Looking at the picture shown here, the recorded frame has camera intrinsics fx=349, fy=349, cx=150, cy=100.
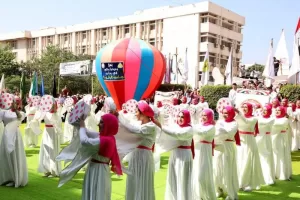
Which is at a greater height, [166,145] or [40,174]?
[166,145]

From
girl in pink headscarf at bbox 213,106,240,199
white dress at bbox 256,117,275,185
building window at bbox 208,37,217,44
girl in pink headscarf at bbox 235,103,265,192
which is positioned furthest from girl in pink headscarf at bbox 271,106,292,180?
building window at bbox 208,37,217,44

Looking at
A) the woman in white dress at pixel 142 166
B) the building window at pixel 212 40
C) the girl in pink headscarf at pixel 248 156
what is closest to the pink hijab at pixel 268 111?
the girl in pink headscarf at pixel 248 156

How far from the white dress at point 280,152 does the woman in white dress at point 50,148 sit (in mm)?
5117

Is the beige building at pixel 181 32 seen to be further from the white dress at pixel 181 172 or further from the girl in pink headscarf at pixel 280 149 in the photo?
the white dress at pixel 181 172

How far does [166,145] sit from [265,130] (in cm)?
339

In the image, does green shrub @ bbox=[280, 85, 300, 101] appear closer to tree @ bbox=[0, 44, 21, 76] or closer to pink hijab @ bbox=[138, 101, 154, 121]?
pink hijab @ bbox=[138, 101, 154, 121]

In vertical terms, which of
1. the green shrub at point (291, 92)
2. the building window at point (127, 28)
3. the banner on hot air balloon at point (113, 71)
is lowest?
the green shrub at point (291, 92)

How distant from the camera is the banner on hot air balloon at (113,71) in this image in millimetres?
13570

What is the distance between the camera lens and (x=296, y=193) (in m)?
7.27

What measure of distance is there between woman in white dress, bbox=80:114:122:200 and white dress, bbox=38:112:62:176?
359 centimetres

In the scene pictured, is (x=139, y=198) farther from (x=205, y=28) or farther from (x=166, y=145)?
(x=205, y=28)

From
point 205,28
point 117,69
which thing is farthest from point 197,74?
point 117,69

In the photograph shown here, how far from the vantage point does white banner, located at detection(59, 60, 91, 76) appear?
22.3 meters

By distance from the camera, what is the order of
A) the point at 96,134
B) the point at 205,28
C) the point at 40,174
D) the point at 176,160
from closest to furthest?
1. the point at 96,134
2. the point at 176,160
3. the point at 40,174
4. the point at 205,28
